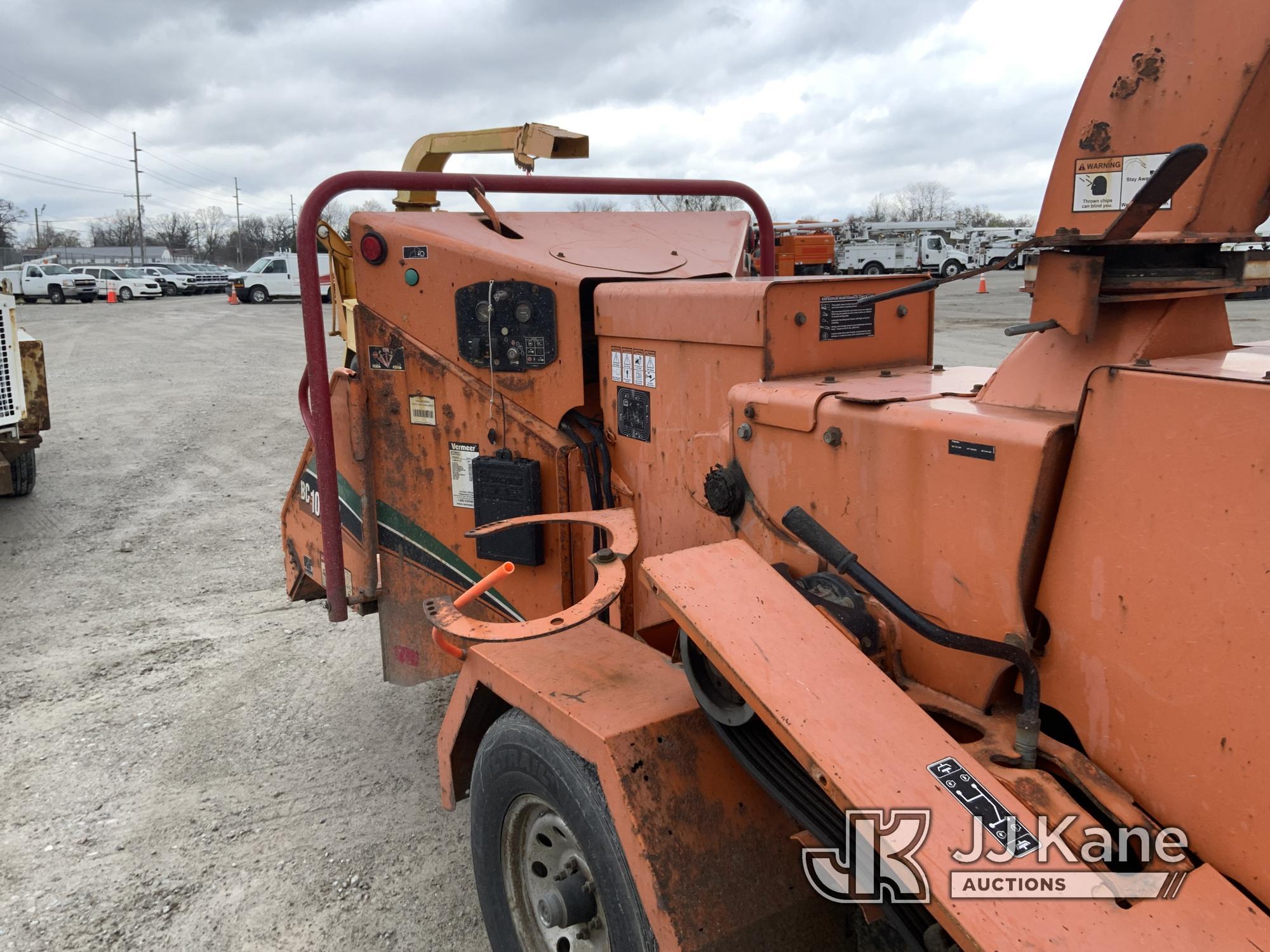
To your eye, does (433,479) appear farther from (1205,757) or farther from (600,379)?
(1205,757)

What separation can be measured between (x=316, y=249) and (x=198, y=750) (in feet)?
7.89

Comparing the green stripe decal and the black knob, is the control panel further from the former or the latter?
the black knob

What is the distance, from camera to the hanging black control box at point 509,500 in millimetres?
3354

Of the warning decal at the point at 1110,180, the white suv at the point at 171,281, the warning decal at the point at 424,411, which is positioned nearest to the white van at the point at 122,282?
the white suv at the point at 171,281

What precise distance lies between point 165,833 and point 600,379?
2.41m

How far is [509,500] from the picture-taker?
11.1ft

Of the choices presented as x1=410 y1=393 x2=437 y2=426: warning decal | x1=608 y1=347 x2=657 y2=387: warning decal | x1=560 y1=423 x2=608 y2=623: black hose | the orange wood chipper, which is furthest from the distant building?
the orange wood chipper

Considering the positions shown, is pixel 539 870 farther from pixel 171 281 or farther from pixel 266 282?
pixel 171 281

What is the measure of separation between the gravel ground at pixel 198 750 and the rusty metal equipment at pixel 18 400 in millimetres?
370

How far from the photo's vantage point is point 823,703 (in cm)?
181

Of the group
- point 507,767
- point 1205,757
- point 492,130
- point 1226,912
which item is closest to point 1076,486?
point 1205,757

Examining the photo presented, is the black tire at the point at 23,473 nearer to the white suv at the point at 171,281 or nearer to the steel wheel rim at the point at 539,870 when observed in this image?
the steel wheel rim at the point at 539,870

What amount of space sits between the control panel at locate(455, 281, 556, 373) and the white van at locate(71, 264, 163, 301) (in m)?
35.9

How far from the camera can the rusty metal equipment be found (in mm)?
8055
